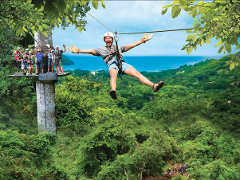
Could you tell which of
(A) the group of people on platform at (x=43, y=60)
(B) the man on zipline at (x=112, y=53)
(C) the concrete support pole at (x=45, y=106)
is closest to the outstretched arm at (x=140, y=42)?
(B) the man on zipline at (x=112, y=53)

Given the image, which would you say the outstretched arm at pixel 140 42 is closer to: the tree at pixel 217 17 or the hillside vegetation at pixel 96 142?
the tree at pixel 217 17

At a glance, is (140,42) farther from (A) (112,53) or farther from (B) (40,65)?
(B) (40,65)

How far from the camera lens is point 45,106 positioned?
9.53 m

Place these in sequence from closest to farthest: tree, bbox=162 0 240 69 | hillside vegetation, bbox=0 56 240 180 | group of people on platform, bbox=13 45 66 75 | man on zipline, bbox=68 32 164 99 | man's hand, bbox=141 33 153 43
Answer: tree, bbox=162 0 240 69 → man on zipline, bbox=68 32 164 99 → man's hand, bbox=141 33 153 43 → hillside vegetation, bbox=0 56 240 180 → group of people on platform, bbox=13 45 66 75

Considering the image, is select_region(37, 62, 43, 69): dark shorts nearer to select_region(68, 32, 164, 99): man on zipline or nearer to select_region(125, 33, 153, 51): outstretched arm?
select_region(68, 32, 164, 99): man on zipline

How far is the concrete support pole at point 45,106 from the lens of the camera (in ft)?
30.8

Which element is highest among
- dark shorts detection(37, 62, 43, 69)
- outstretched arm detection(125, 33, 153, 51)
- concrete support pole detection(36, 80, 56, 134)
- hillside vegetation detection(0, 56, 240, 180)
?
dark shorts detection(37, 62, 43, 69)

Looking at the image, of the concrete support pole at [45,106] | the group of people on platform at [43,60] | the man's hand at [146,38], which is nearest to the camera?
the man's hand at [146,38]

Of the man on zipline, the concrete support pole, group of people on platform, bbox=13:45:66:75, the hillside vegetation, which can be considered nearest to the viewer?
the man on zipline

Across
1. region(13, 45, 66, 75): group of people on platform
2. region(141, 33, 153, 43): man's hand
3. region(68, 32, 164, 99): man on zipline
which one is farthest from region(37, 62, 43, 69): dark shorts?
region(141, 33, 153, 43): man's hand

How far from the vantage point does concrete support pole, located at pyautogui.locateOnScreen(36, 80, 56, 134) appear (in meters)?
9.38

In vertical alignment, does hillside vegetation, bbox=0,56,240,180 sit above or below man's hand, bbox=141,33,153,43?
below

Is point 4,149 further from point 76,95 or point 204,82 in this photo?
point 204,82

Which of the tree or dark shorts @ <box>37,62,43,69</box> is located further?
dark shorts @ <box>37,62,43,69</box>
